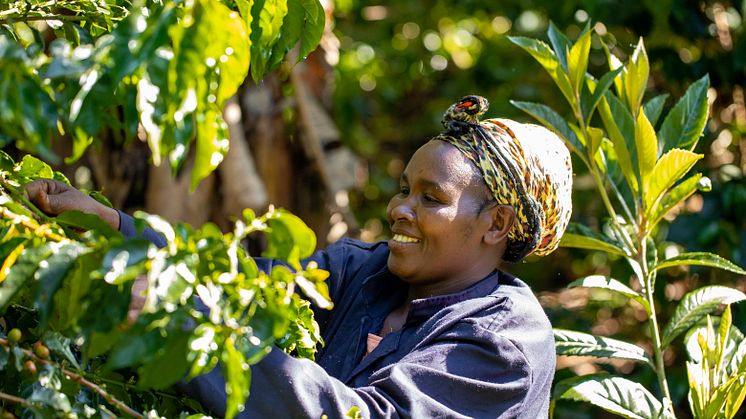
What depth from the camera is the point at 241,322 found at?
1.52 metres

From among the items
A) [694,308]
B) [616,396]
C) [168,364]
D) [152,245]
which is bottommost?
[616,396]

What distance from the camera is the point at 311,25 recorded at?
221 cm

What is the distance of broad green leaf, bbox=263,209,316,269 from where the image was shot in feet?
5.27

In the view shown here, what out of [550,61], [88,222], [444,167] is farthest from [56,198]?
[550,61]

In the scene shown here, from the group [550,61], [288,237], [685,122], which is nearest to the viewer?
[288,237]

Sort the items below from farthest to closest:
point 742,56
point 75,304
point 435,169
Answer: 1. point 742,56
2. point 435,169
3. point 75,304

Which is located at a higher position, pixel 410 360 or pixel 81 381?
pixel 81 381

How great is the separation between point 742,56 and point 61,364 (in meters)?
3.20

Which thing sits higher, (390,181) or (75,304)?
(75,304)

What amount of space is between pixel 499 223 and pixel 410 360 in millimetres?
508

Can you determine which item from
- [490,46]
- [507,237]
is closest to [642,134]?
[507,237]

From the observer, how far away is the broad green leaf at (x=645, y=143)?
2732 mm

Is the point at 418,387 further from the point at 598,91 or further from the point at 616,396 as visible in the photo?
the point at 598,91

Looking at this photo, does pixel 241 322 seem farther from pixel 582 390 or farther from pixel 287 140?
pixel 287 140
